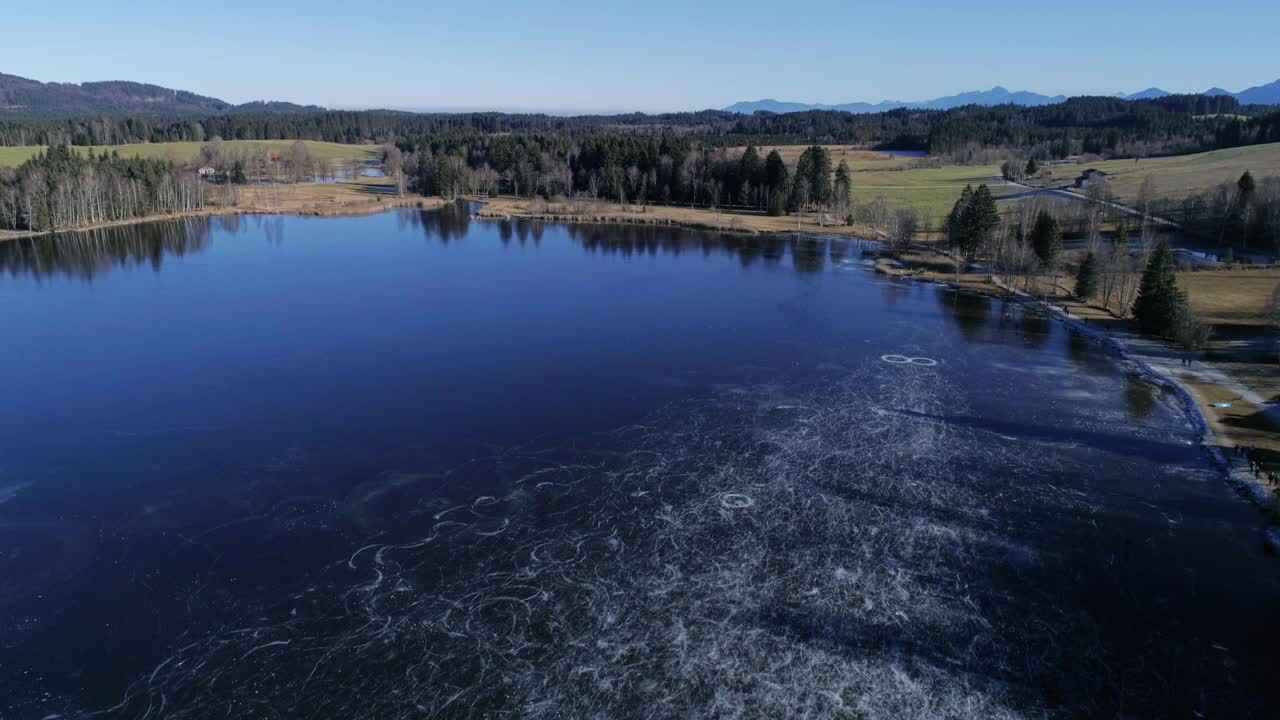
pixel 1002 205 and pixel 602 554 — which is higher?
pixel 1002 205

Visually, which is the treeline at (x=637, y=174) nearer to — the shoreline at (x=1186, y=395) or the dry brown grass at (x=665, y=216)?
the dry brown grass at (x=665, y=216)

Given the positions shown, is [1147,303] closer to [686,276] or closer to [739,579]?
[686,276]

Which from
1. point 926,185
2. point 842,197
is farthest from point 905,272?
point 926,185

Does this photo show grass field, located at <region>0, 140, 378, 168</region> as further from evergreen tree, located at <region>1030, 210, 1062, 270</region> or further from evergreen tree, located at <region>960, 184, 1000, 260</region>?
evergreen tree, located at <region>1030, 210, 1062, 270</region>

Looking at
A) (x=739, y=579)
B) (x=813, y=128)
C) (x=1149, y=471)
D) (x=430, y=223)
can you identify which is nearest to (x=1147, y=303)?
(x=1149, y=471)

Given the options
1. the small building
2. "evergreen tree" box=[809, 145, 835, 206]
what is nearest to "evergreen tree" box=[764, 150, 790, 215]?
"evergreen tree" box=[809, 145, 835, 206]

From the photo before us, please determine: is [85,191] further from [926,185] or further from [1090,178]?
[1090,178]
